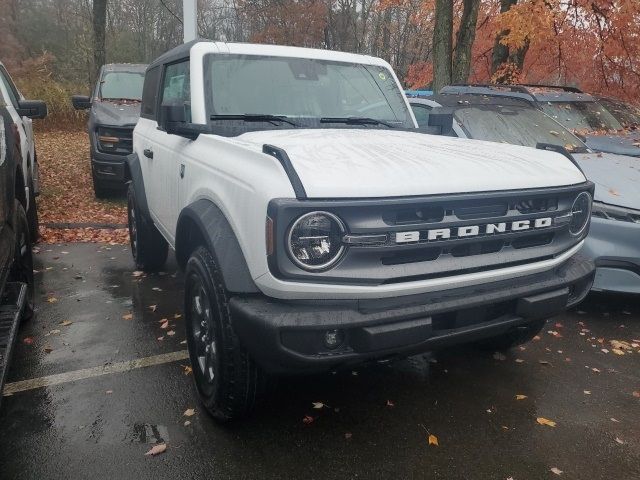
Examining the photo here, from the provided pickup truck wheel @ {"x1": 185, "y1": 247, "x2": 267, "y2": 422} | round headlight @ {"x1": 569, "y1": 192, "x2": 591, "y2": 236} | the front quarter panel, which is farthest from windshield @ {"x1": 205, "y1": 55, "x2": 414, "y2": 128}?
round headlight @ {"x1": 569, "y1": 192, "x2": 591, "y2": 236}

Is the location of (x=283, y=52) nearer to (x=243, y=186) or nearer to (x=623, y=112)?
(x=243, y=186)

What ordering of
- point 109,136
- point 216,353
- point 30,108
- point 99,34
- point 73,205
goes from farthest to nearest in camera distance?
1. point 99,34
2. point 73,205
3. point 109,136
4. point 30,108
5. point 216,353

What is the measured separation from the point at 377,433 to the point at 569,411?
1198mm

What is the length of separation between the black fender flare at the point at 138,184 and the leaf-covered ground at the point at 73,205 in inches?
80.8

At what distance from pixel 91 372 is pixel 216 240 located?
158cm

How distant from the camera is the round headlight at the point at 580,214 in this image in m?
3.15

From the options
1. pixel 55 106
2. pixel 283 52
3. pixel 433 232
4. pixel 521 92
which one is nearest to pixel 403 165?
pixel 433 232

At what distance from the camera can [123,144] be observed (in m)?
8.55

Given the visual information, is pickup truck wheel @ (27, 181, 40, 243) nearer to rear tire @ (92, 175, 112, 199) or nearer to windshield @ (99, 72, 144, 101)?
rear tire @ (92, 175, 112, 199)

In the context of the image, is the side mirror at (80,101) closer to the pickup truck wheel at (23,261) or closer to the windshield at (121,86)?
the windshield at (121,86)

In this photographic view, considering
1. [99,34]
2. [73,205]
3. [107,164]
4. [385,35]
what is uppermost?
[385,35]

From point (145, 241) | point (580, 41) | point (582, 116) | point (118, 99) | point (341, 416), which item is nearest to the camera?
point (341, 416)

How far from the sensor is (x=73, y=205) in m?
8.80

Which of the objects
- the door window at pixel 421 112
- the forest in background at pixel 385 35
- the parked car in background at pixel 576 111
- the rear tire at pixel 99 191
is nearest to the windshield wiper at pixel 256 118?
the door window at pixel 421 112
